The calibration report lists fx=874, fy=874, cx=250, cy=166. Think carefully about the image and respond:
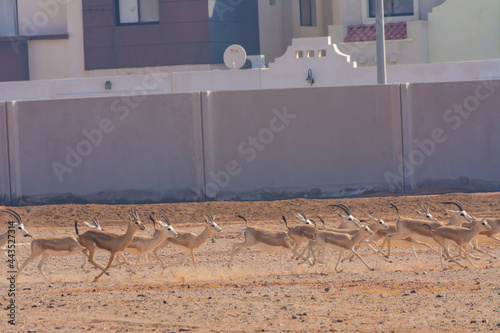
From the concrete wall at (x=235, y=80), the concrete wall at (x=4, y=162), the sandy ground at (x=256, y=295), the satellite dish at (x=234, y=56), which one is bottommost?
the sandy ground at (x=256, y=295)

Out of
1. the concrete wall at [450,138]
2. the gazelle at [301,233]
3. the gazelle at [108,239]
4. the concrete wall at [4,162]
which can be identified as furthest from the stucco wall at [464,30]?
the gazelle at [108,239]

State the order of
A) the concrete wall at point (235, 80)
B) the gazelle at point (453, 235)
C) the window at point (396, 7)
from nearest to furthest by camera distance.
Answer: the gazelle at point (453, 235), the concrete wall at point (235, 80), the window at point (396, 7)

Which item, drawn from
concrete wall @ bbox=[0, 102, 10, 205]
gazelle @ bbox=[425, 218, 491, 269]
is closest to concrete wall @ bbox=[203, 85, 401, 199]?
concrete wall @ bbox=[0, 102, 10, 205]

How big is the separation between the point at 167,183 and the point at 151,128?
1457 mm

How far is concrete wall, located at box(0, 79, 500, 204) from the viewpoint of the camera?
2148cm

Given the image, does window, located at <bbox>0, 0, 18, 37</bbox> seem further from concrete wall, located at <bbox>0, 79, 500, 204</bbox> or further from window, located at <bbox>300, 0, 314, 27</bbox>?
concrete wall, located at <bbox>0, 79, 500, 204</bbox>

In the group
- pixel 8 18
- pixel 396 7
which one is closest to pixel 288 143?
pixel 396 7

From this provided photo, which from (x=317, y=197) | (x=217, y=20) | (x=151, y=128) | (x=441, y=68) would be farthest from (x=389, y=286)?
(x=217, y=20)

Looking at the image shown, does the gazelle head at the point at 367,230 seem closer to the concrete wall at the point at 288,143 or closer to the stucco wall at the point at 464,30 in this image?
the concrete wall at the point at 288,143

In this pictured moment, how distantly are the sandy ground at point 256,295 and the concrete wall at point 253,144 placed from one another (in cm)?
489

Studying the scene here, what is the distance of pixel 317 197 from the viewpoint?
71.3ft

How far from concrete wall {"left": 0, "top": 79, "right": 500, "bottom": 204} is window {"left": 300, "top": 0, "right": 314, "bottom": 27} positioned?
719 inches

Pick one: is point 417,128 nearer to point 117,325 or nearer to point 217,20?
point 117,325

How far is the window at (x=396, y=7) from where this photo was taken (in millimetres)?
35156
